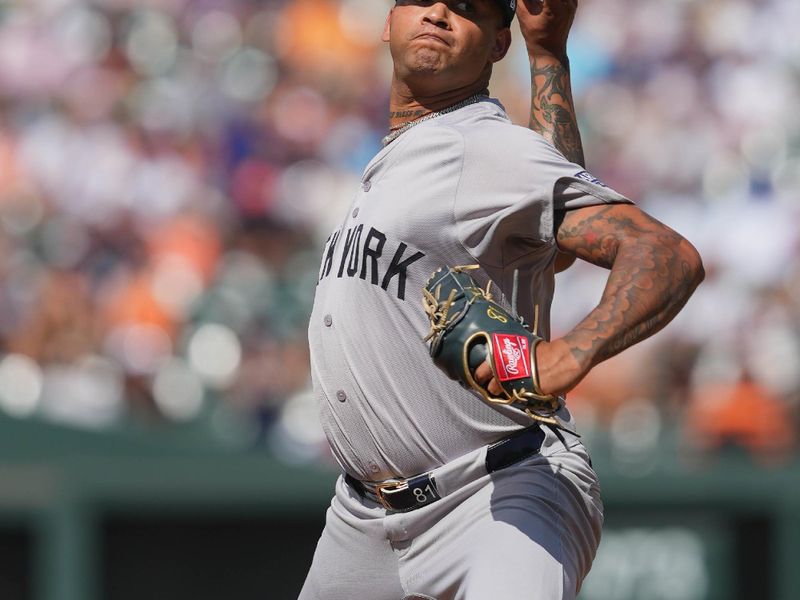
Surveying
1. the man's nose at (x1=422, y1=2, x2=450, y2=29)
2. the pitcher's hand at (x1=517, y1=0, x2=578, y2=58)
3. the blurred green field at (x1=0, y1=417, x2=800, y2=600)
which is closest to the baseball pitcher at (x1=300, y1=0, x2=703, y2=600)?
the man's nose at (x1=422, y1=2, x2=450, y2=29)

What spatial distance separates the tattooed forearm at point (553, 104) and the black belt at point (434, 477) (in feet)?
2.99

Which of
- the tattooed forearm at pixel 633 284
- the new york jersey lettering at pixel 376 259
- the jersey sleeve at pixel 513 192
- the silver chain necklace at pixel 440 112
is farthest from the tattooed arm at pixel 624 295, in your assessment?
the silver chain necklace at pixel 440 112

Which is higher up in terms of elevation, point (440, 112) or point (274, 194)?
point (440, 112)

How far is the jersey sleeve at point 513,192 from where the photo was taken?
2680 mm

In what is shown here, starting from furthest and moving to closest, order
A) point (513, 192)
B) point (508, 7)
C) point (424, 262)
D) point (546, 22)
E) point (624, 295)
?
point (546, 22), point (508, 7), point (424, 262), point (513, 192), point (624, 295)

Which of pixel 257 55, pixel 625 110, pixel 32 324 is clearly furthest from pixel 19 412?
pixel 625 110

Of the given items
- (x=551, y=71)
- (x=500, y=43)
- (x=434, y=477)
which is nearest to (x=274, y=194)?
(x=551, y=71)

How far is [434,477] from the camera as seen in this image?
2859 mm

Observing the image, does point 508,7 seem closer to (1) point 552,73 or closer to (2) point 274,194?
(1) point 552,73

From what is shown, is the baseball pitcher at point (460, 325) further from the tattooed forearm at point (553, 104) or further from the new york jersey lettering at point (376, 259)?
the tattooed forearm at point (553, 104)

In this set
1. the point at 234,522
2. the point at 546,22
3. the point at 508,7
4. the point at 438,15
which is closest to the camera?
the point at 438,15

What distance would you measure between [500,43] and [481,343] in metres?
1.01

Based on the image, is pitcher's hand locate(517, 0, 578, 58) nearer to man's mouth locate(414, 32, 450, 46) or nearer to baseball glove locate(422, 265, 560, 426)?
man's mouth locate(414, 32, 450, 46)

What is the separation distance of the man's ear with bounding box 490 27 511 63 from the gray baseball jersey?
181 millimetres
